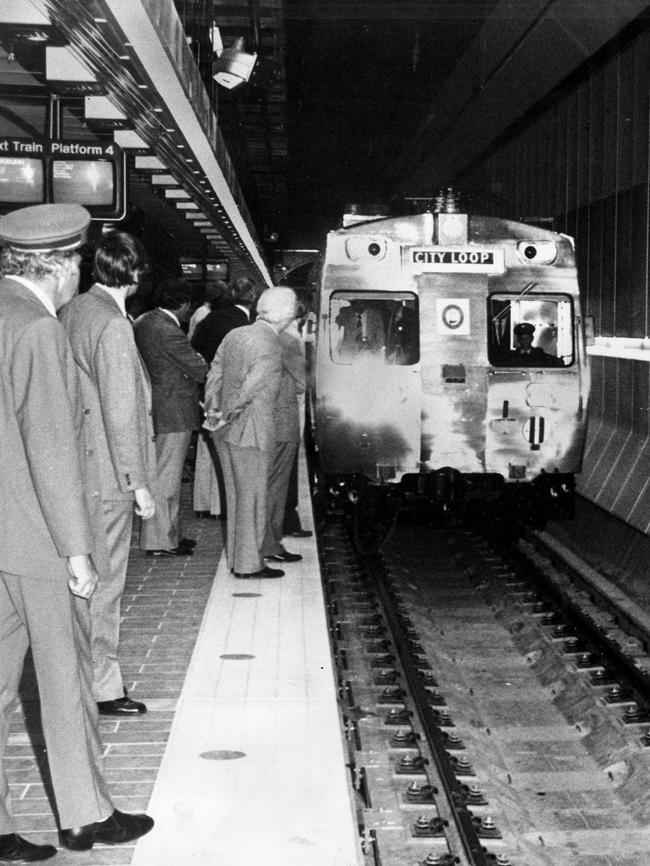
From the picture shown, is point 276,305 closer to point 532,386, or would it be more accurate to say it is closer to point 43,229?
point 532,386

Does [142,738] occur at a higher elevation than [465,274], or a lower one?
lower

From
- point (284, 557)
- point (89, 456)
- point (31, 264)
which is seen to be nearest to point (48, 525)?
point (89, 456)

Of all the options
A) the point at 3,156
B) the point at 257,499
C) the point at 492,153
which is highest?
the point at 492,153

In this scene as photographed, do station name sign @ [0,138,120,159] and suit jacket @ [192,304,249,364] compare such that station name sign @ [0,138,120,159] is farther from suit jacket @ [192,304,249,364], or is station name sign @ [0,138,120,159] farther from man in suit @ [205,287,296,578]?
man in suit @ [205,287,296,578]

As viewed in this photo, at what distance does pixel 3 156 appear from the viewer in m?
11.1

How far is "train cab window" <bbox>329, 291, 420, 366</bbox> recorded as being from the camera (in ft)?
37.2

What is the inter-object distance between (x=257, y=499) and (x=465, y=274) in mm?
3254

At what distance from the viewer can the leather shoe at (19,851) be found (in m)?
4.32

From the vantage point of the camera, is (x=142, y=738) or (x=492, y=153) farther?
(x=492, y=153)

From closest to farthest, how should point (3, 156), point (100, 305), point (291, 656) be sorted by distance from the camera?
point (100, 305), point (291, 656), point (3, 156)

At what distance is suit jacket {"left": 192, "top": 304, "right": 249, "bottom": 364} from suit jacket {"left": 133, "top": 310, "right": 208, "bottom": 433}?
1.74 m

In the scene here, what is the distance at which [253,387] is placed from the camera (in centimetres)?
902

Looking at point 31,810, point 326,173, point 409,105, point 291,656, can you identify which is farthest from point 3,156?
point 326,173

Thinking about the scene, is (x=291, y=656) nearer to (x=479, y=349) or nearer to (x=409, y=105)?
(x=479, y=349)
